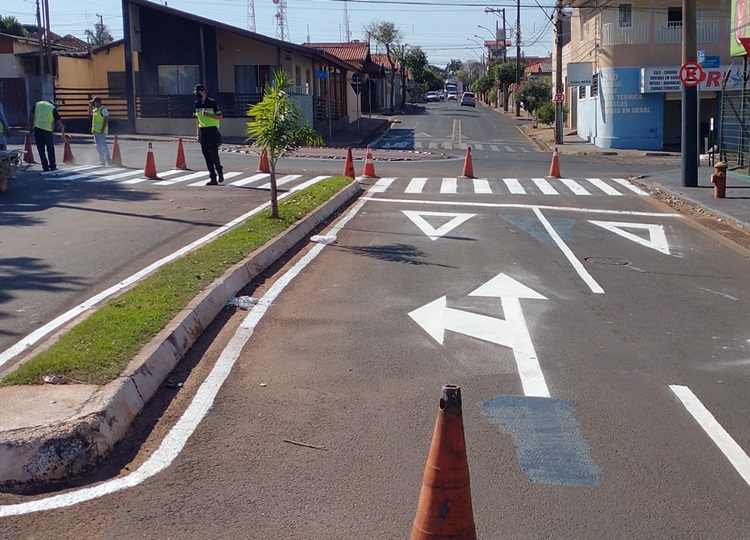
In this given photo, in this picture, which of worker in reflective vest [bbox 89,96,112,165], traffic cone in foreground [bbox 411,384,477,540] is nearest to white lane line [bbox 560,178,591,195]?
worker in reflective vest [bbox 89,96,112,165]

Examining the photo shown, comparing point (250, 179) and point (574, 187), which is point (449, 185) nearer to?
point (574, 187)

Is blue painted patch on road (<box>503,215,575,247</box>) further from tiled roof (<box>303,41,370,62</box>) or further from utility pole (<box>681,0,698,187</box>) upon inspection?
tiled roof (<box>303,41,370,62</box>)

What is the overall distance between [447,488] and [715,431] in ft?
8.86

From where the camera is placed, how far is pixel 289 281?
1019 cm

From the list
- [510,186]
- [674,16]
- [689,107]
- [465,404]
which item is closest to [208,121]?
[510,186]

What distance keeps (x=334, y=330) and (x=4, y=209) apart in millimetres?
9258

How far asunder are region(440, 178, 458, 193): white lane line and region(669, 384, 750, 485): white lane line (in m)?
13.9

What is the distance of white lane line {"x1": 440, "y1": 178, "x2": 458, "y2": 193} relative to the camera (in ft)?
67.3

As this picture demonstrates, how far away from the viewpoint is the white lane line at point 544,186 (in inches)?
811

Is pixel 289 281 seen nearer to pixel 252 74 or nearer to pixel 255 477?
pixel 255 477

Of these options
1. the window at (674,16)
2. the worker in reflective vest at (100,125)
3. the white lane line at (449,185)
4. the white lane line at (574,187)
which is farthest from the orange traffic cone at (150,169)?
the window at (674,16)

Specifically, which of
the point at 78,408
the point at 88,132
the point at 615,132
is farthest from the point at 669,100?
the point at 78,408

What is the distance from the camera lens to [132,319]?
294 inches

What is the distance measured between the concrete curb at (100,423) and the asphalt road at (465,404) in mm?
123
